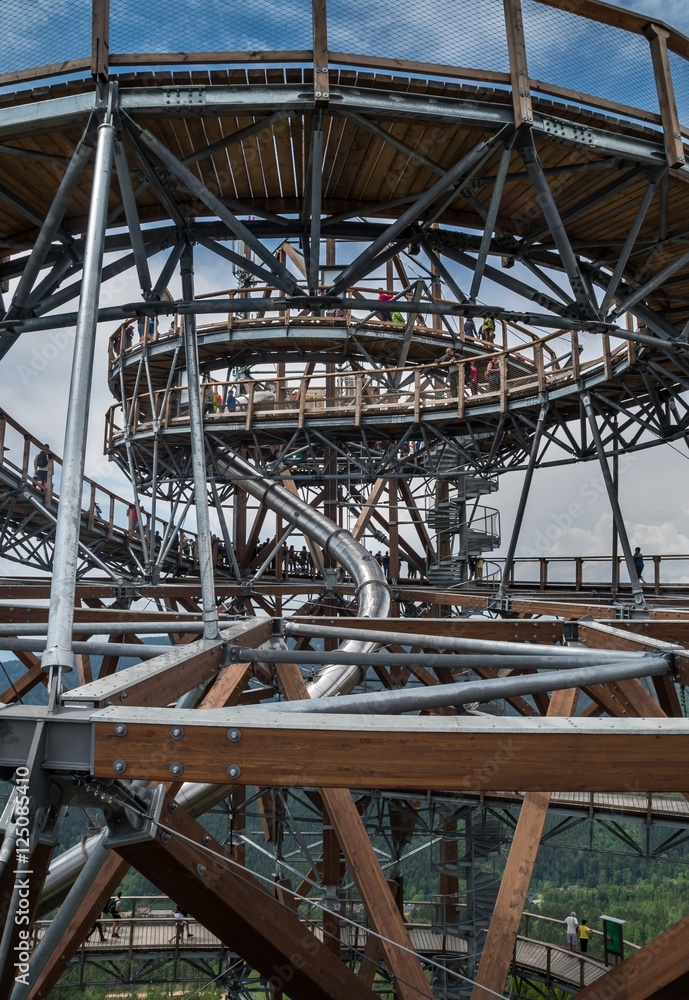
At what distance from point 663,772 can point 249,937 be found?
251cm

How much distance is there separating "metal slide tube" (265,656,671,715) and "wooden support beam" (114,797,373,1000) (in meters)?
0.95

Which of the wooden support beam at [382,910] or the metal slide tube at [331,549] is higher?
the metal slide tube at [331,549]

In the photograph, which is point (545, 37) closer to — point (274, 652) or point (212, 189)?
point (212, 189)

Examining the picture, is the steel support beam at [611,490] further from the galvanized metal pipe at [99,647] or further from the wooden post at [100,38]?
the wooden post at [100,38]

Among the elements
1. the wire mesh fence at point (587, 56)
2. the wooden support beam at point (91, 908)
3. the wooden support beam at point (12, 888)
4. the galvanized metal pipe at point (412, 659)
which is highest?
the wire mesh fence at point (587, 56)

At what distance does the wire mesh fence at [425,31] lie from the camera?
6074 millimetres

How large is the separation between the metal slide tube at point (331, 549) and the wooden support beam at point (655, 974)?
22.5 feet

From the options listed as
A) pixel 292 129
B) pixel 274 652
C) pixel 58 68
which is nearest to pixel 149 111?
pixel 58 68

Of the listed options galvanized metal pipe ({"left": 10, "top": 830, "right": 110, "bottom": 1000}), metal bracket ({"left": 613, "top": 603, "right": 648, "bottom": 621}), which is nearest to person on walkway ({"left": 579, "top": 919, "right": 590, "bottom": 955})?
metal bracket ({"left": 613, "top": 603, "right": 648, "bottom": 621})

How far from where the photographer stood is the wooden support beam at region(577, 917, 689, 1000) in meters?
3.98

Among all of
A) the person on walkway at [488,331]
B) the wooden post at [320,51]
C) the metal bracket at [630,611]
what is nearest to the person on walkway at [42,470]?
the person on walkway at [488,331]

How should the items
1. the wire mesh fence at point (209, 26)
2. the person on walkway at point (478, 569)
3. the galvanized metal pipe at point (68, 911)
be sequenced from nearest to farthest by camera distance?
the galvanized metal pipe at point (68, 911)
the wire mesh fence at point (209, 26)
the person on walkway at point (478, 569)

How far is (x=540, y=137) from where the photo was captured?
6602 millimetres

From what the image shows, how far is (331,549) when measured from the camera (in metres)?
21.6
